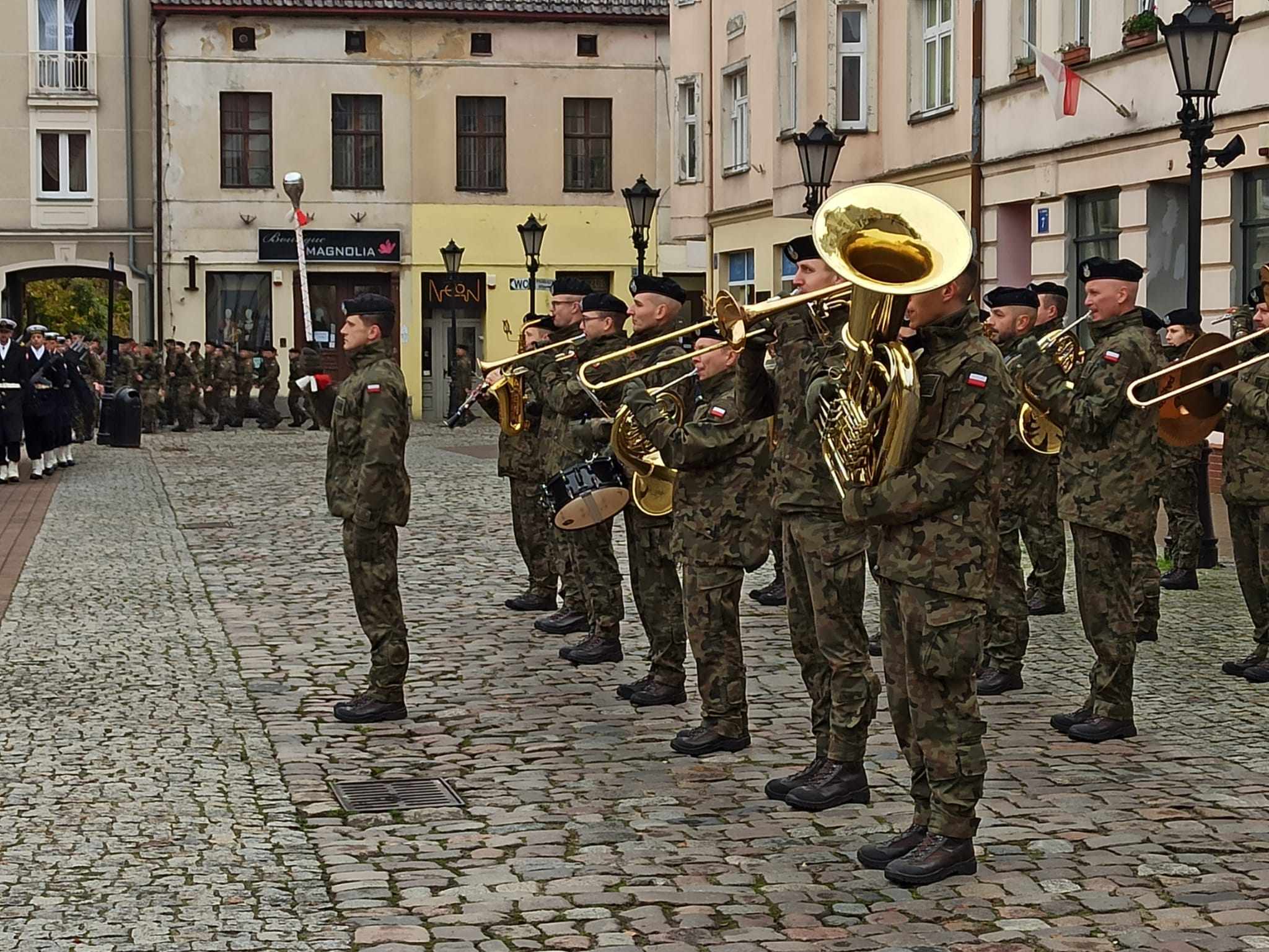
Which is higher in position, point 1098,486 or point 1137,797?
point 1098,486

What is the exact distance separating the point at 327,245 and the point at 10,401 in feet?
67.0

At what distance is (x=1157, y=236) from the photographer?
2039 centimetres

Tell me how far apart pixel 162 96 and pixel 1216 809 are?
127 ft

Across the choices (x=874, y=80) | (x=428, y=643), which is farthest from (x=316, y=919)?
(x=874, y=80)

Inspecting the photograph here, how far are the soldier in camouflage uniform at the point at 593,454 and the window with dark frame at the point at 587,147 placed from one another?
34091 mm

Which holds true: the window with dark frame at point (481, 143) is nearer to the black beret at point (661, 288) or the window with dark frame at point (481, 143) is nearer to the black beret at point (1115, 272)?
the black beret at point (661, 288)

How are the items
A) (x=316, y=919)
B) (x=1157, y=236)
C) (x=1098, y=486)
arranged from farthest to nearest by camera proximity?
1. (x=1157, y=236)
2. (x=1098, y=486)
3. (x=316, y=919)

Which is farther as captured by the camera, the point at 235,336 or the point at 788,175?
the point at 235,336

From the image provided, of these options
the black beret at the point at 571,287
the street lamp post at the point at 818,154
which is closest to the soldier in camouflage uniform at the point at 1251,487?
the black beret at the point at 571,287

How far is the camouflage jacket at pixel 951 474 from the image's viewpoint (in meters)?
6.20

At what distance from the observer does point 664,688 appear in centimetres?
936

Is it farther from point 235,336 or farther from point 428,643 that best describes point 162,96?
point 428,643

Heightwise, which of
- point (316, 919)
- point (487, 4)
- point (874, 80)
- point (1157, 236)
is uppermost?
point (487, 4)

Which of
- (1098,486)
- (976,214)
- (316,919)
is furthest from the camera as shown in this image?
(976,214)
